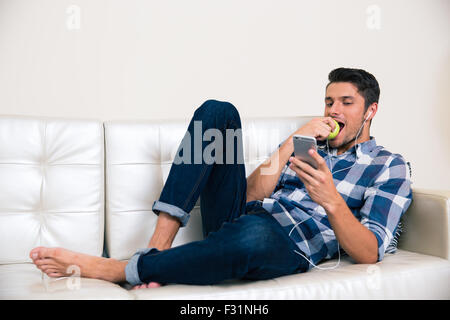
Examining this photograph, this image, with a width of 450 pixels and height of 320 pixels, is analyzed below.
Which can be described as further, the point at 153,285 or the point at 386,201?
the point at 386,201

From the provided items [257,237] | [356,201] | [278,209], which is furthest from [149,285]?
[356,201]

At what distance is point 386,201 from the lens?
1.29 m

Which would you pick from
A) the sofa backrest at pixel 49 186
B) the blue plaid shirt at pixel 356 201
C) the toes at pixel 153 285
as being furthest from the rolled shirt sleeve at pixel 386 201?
the sofa backrest at pixel 49 186

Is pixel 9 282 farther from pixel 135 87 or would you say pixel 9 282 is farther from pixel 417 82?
pixel 417 82

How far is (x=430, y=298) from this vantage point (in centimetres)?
122

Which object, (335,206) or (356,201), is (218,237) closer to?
(335,206)

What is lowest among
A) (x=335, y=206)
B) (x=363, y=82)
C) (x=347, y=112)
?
(x=335, y=206)

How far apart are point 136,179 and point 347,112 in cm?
81

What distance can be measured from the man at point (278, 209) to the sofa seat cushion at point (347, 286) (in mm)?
35

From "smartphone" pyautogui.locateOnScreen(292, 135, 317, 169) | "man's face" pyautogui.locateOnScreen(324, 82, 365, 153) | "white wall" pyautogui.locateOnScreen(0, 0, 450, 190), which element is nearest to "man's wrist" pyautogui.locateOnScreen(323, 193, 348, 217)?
"smartphone" pyautogui.locateOnScreen(292, 135, 317, 169)

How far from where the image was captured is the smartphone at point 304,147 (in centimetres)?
Answer: 112

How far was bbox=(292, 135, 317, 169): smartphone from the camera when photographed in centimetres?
112

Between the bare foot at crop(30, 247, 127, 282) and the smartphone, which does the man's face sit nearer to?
the smartphone

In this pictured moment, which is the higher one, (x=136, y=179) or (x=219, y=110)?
(x=219, y=110)
